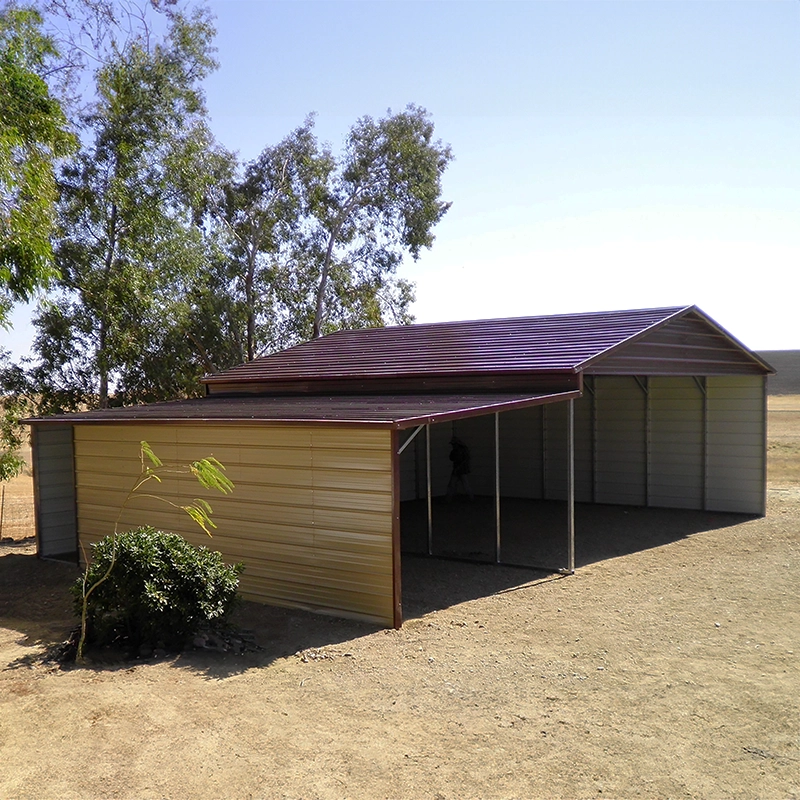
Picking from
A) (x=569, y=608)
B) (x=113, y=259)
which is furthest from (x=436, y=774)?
(x=113, y=259)

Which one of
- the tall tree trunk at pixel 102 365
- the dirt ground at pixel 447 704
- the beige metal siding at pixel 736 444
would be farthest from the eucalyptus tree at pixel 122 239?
the beige metal siding at pixel 736 444

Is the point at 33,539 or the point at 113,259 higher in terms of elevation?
→ the point at 113,259

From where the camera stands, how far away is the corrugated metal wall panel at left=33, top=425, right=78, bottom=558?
11.6 metres

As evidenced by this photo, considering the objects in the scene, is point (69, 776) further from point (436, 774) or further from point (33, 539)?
point (33, 539)

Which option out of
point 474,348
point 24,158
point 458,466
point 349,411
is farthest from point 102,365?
point 349,411

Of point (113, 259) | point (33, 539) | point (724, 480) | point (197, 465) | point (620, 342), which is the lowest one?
point (33, 539)

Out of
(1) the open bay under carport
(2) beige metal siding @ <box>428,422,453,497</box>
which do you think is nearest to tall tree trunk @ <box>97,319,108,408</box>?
(1) the open bay under carport

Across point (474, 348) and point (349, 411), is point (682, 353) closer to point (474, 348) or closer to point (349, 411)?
point (474, 348)

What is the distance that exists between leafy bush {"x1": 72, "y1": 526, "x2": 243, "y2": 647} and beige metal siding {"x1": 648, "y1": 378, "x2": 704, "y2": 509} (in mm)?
10262

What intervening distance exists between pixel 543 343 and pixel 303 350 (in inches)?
229

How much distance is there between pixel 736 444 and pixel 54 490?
11.5m

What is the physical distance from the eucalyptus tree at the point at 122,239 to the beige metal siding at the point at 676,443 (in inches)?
381

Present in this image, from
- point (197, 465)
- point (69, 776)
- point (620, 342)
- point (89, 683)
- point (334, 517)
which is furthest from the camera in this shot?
point (620, 342)

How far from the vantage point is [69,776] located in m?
4.61
